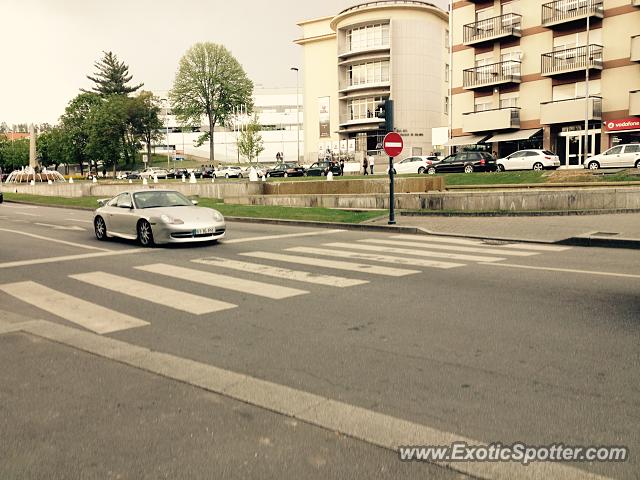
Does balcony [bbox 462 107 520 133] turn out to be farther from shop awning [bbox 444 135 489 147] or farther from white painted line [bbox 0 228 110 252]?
white painted line [bbox 0 228 110 252]

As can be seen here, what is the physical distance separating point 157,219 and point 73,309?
573cm

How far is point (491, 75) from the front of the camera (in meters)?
46.2

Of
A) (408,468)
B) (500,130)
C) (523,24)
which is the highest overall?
(523,24)

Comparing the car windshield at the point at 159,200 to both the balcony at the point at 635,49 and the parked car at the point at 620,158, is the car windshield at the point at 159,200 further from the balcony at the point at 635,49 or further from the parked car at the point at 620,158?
the balcony at the point at 635,49

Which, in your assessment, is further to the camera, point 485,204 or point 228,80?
point 228,80

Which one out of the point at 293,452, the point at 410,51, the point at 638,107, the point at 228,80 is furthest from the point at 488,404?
the point at 228,80

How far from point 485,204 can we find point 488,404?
53.1 ft

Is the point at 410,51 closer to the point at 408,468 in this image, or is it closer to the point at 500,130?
the point at 500,130

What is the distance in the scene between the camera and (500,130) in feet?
152

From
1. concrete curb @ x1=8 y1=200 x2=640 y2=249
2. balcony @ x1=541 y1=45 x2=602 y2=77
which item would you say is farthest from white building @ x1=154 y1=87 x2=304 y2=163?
concrete curb @ x1=8 y1=200 x2=640 y2=249

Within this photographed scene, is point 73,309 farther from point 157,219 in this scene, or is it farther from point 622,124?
point 622,124

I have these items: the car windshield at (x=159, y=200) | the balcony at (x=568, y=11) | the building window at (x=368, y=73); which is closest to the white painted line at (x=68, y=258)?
the car windshield at (x=159, y=200)

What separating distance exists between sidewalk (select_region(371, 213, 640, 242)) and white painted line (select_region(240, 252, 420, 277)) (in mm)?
5189

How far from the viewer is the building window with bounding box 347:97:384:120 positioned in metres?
66.3
